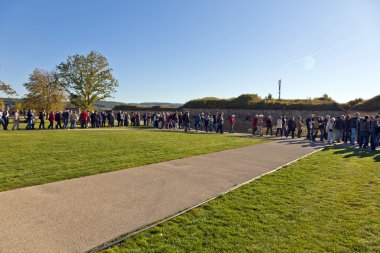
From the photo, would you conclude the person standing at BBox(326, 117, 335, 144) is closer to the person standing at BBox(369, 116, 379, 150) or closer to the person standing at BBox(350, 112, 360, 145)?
the person standing at BBox(350, 112, 360, 145)

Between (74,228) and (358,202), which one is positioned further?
(358,202)

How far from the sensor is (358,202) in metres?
5.85

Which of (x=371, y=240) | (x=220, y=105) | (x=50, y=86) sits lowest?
(x=371, y=240)

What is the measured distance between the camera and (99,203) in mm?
5340

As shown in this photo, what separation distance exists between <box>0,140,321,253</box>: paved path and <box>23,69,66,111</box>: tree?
44888 mm

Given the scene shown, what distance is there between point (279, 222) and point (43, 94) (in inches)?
1998

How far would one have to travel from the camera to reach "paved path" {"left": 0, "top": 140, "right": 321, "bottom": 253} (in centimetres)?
388

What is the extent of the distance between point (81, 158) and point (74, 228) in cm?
615

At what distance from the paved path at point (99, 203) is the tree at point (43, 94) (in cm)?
4489

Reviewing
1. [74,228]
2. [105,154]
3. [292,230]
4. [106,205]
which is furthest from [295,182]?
[105,154]

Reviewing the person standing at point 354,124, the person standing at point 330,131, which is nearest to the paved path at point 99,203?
the person standing at point 330,131

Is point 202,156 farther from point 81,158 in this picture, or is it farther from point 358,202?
point 358,202

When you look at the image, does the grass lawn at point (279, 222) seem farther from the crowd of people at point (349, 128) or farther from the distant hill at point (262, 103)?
the distant hill at point (262, 103)

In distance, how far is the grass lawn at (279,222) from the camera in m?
3.87
